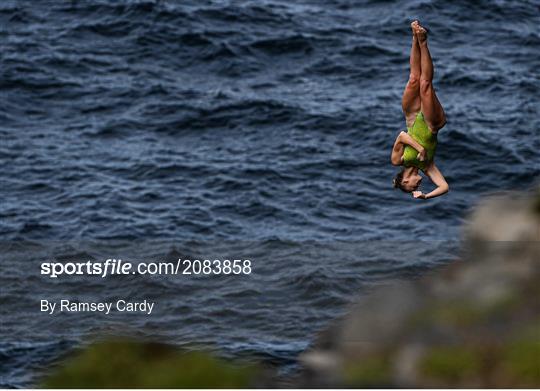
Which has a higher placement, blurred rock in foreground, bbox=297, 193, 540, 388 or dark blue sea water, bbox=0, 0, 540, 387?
blurred rock in foreground, bbox=297, 193, 540, 388

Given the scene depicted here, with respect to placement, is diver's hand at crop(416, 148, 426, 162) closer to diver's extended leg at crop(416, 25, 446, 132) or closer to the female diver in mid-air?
the female diver in mid-air

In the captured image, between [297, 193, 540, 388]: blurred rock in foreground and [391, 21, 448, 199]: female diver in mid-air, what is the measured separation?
3.50m

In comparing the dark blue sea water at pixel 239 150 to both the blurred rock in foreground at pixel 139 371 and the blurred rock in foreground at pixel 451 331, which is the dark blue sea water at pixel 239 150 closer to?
the blurred rock in foreground at pixel 451 331

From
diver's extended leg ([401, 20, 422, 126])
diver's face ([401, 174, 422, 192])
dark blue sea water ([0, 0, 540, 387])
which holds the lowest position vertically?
dark blue sea water ([0, 0, 540, 387])

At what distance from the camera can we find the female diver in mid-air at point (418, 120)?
24.0 metres

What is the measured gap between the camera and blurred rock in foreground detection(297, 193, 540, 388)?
1872 cm

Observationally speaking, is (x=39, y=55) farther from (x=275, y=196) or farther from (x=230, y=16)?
(x=275, y=196)

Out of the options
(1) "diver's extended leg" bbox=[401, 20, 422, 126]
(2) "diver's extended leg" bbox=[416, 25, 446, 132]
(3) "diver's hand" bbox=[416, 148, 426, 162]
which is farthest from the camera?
(3) "diver's hand" bbox=[416, 148, 426, 162]

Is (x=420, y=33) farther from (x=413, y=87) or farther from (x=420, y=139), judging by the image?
(x=420, y=139)

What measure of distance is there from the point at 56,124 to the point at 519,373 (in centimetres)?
6622

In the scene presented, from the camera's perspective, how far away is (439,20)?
92.9 meters

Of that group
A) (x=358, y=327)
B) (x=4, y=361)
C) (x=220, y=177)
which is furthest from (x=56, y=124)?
(x=358, y=327)

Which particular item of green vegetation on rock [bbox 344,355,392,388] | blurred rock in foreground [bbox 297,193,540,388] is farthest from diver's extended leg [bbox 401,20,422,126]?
green vegetation on rock [bbox 344,355,392,388]

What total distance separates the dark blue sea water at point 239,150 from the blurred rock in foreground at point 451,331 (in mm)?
A: 39000
